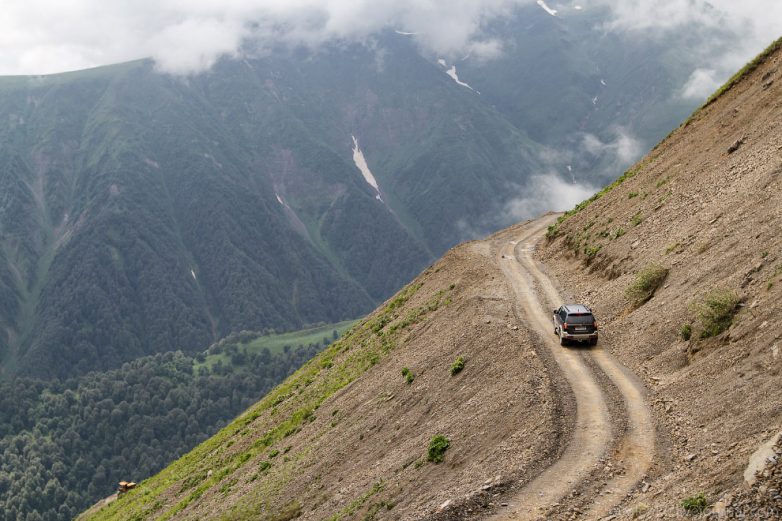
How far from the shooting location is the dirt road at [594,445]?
20562 mm

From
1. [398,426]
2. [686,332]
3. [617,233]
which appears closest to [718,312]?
[686,332]

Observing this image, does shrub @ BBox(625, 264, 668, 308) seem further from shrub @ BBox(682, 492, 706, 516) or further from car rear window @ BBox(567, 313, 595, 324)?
shrub @ BBox(682, 492, 706, 516)

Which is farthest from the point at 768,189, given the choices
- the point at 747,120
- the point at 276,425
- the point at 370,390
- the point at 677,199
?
the point at 276,425

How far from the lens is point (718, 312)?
27547 mm

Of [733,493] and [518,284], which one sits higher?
[518,284]

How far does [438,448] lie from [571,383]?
6920 mm

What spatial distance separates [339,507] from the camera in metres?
27.0

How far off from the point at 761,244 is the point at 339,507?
21.7 m

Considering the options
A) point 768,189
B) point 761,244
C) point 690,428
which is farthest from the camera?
point 768,189

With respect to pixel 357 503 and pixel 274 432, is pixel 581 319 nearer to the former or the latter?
pixel 357 503

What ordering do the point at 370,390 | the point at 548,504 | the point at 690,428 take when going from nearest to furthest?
the point at 548,504
the point at 690,428
the point at 370,390

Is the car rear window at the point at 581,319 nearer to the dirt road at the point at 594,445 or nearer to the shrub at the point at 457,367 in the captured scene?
the dirt road at the point at 594,445

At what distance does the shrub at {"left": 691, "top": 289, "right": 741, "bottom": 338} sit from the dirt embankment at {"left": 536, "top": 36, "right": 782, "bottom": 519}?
0.21ft

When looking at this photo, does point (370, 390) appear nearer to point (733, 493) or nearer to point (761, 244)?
point (761, 244)
